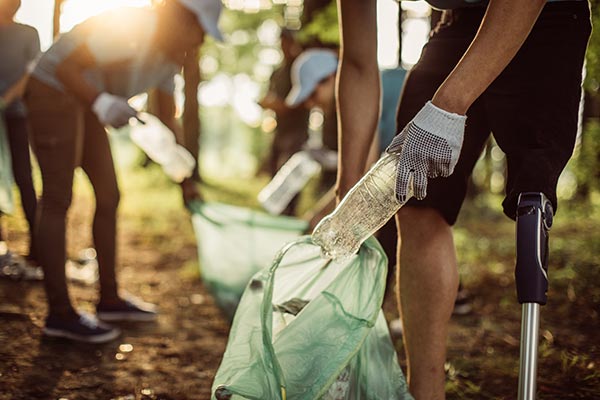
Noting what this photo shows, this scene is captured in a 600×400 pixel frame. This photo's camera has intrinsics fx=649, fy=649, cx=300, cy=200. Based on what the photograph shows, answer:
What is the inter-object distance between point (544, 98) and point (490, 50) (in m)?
0.27

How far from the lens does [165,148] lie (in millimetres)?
3480

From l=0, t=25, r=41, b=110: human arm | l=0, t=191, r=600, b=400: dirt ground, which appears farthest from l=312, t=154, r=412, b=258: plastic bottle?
l=0, t=25, r=41, b=110: human arm

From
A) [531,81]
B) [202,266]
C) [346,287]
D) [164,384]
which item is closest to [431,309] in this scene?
[346,287]

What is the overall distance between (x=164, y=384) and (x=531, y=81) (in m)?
1.68

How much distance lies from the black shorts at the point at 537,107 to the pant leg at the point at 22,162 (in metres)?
3.22

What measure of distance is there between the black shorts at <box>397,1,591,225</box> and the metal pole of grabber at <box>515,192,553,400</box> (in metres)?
0.07

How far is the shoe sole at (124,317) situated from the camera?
3.24 metres

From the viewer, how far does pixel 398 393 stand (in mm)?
1684

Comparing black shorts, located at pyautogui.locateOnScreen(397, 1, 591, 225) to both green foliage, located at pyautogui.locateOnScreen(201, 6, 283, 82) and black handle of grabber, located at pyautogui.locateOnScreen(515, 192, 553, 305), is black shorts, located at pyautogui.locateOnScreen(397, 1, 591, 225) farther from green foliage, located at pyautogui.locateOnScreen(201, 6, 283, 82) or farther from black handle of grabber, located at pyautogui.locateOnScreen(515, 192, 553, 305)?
green foliage, located at pyautogui.locateOnScreen(201, 6, 283, 82)

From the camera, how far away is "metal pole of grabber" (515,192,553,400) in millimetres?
1440

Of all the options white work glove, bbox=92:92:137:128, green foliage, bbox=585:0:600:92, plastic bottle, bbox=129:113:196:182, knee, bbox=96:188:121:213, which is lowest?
knee, bbox=96:188:121:213

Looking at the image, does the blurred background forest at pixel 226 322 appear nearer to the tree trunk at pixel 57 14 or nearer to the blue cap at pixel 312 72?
the tree trunk at pixel 57 14

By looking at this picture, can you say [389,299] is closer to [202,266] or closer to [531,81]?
[202,266]

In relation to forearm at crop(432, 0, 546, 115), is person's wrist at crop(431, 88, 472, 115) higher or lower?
lower
